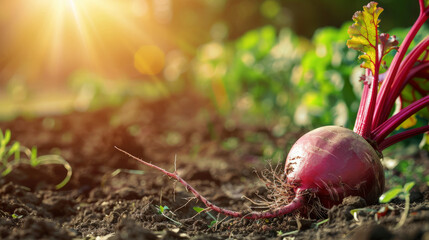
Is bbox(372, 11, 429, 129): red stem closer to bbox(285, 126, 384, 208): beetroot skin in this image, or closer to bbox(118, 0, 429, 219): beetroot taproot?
bbox(118, 0, 429, 219): beetroot taproot

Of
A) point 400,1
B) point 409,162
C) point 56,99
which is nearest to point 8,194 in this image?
point 409,162

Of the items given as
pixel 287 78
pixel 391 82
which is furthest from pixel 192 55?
pixel 391 82

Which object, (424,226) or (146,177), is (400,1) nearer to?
(146,177)

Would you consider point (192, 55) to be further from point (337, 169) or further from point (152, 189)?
point (337, 169)

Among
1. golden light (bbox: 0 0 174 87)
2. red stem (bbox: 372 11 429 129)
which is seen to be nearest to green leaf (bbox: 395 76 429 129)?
red stem (bbox: 372 11 429 129)

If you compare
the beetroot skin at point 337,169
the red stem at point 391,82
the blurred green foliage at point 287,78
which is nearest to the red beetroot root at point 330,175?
the beetroot skin at point 337,169

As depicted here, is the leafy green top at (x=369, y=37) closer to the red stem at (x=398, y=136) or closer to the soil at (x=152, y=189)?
the red stem at (x=398, y=136)
